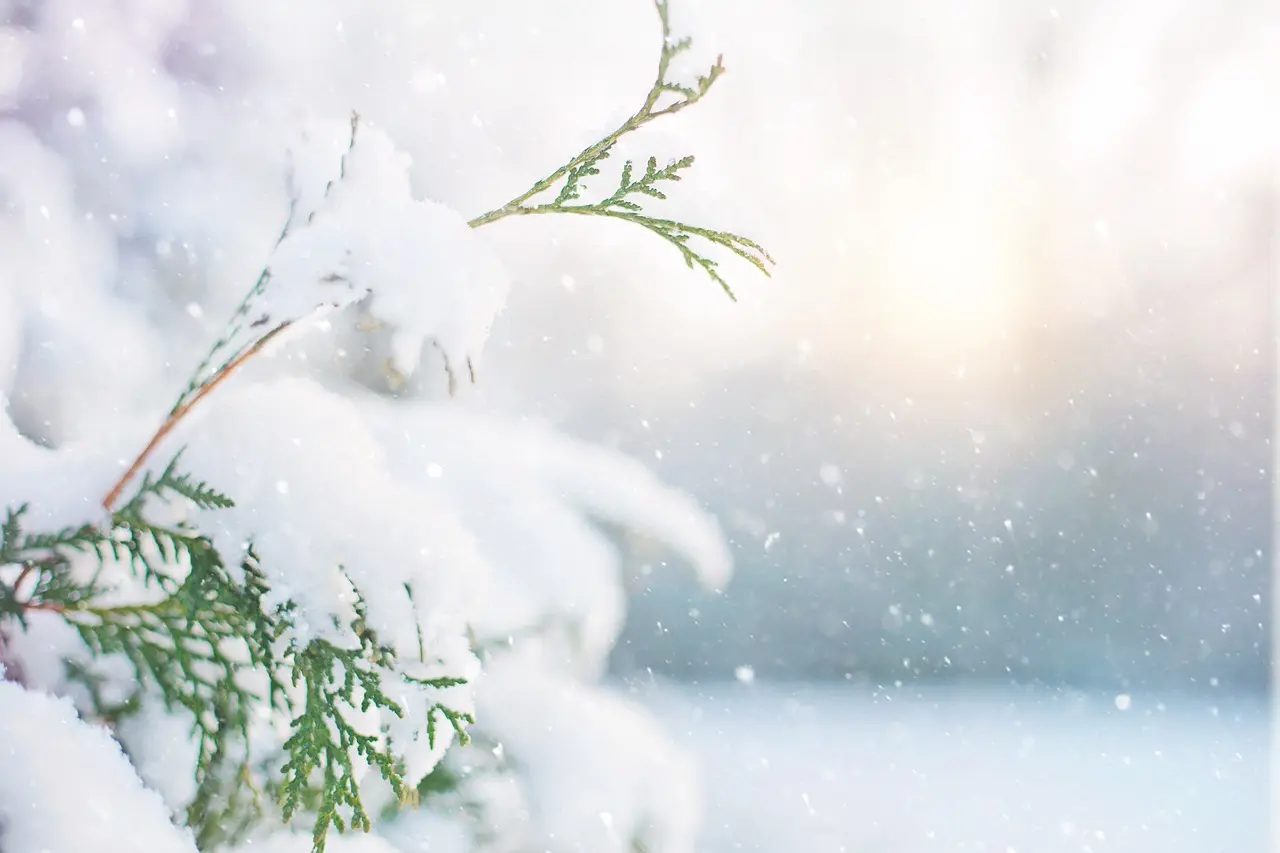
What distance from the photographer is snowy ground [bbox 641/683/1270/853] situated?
1822 mm

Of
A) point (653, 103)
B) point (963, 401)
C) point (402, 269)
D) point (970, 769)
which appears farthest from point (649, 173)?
point (970, 769)

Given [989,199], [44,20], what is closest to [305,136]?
[44,20]

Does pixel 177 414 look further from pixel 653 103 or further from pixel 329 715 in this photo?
pixel 653 103

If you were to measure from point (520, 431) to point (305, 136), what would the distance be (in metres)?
0.49

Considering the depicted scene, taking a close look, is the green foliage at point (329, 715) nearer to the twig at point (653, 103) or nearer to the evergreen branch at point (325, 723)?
the evergreen branch at point (325, 723)

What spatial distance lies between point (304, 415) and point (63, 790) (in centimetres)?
18

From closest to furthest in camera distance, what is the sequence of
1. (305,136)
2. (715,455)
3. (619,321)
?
(305,136)
(619,321)
(715,455)

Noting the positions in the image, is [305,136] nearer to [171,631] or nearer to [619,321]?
[171,631]

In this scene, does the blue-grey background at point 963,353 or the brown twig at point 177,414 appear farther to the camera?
the blue-grey background at point 963,353

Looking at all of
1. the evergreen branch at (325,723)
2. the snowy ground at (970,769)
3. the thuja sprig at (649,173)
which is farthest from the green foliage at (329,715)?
the snowy ground at (970,769)

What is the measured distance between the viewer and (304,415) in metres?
0.43

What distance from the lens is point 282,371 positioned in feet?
4.43

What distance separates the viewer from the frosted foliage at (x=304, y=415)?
403mm

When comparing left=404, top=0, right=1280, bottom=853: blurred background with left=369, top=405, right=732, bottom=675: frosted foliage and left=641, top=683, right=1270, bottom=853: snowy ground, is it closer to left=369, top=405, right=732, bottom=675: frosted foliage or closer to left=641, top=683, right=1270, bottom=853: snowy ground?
left=641, top=683, right=1270, bottom=853: snowy ground
